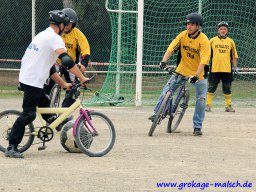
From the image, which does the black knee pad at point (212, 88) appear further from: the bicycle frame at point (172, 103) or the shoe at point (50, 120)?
the shoe at point (50, 120)

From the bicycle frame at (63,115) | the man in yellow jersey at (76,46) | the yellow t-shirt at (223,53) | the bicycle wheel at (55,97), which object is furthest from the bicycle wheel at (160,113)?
the yellow t-shirt at (223,53)

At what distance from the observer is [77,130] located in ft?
33.4

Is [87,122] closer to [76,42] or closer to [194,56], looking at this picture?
[76,42]

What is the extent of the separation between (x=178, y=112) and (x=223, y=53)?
511 centimetres

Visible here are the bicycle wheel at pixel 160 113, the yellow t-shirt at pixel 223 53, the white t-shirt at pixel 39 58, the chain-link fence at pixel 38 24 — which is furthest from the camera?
the chain-link fence at pixel 38 24

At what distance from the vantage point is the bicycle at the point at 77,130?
1023 centimetres

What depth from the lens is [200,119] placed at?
13125 millimetres

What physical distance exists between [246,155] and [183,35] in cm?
290

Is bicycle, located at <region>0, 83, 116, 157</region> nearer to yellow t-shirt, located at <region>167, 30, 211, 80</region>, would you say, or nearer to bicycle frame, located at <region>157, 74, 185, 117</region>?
bicycle frame, located at <region>157, 74, 185, 117</region>

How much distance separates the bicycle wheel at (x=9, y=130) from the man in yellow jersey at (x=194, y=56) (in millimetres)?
2845

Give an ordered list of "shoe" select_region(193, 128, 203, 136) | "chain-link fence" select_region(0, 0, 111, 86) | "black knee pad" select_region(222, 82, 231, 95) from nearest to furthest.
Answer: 1. "shoe" select_region(193, 128, 203, 136)
2. "black knee pad" select_region(222, 82, 231, 95)
3. "chain-link fence" select_region(0, 0, 111, 86)

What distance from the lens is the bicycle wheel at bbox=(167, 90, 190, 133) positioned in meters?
13.2

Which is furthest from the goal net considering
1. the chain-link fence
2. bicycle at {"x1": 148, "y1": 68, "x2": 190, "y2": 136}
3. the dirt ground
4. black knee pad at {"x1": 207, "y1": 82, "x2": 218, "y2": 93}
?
bicycle at {"x1": 148, "y1": 68, "x2": 190, "y2": 136}

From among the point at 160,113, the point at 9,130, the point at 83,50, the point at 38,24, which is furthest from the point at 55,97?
the point at 38,24
